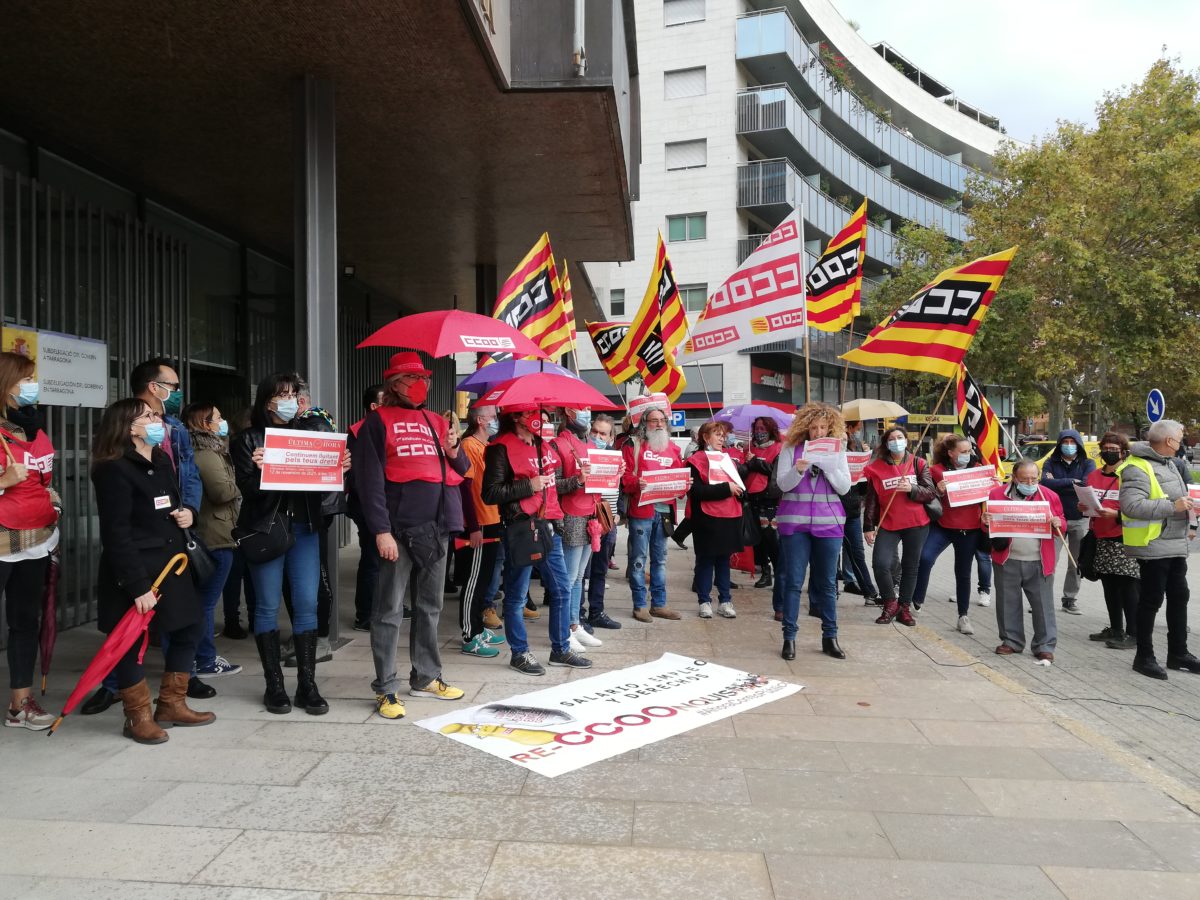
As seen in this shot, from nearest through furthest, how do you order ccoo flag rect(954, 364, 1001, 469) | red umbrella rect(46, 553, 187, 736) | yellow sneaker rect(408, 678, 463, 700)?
1. red umbrella rect(46, 553, 187, 736)
2. yellow sneaker rect(408, 678, 463, 700)
3. ccoo flag rect(954, 364, 1001, 469)

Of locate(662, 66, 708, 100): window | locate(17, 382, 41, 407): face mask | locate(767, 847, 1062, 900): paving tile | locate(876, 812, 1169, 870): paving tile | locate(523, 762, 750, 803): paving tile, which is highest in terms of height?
locate(662, 66, 708, 100): window

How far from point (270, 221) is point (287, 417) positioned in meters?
Answer: 6.54

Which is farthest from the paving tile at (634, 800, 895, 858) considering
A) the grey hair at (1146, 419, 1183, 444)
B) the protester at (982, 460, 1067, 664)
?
the grey hair at (1146, 419, 1183, 444)

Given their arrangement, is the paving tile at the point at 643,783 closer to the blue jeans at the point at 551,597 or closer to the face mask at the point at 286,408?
the blue jeans at the point at 551,597

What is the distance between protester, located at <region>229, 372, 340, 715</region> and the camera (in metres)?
4.97

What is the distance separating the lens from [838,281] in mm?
9273

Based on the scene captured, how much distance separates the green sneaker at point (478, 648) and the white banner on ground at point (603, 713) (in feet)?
3.33

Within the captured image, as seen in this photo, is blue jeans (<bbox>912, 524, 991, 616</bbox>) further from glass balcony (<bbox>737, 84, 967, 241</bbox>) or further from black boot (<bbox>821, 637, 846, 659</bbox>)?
glass balcony (<bbox>737, 84, 967, 241</bbox>)

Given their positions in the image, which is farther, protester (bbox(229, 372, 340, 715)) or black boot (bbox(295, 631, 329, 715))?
black boot (bbox(295, 631, 329, 715))

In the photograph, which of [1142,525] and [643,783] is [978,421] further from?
[643,783]

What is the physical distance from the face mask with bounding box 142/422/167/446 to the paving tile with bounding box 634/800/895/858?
10.0 feet

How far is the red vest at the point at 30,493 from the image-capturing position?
450 cm

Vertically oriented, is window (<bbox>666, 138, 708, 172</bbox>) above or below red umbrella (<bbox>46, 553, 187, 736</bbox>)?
above

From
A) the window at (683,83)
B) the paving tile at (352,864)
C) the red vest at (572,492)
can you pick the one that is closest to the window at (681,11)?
the window at (683,83)
